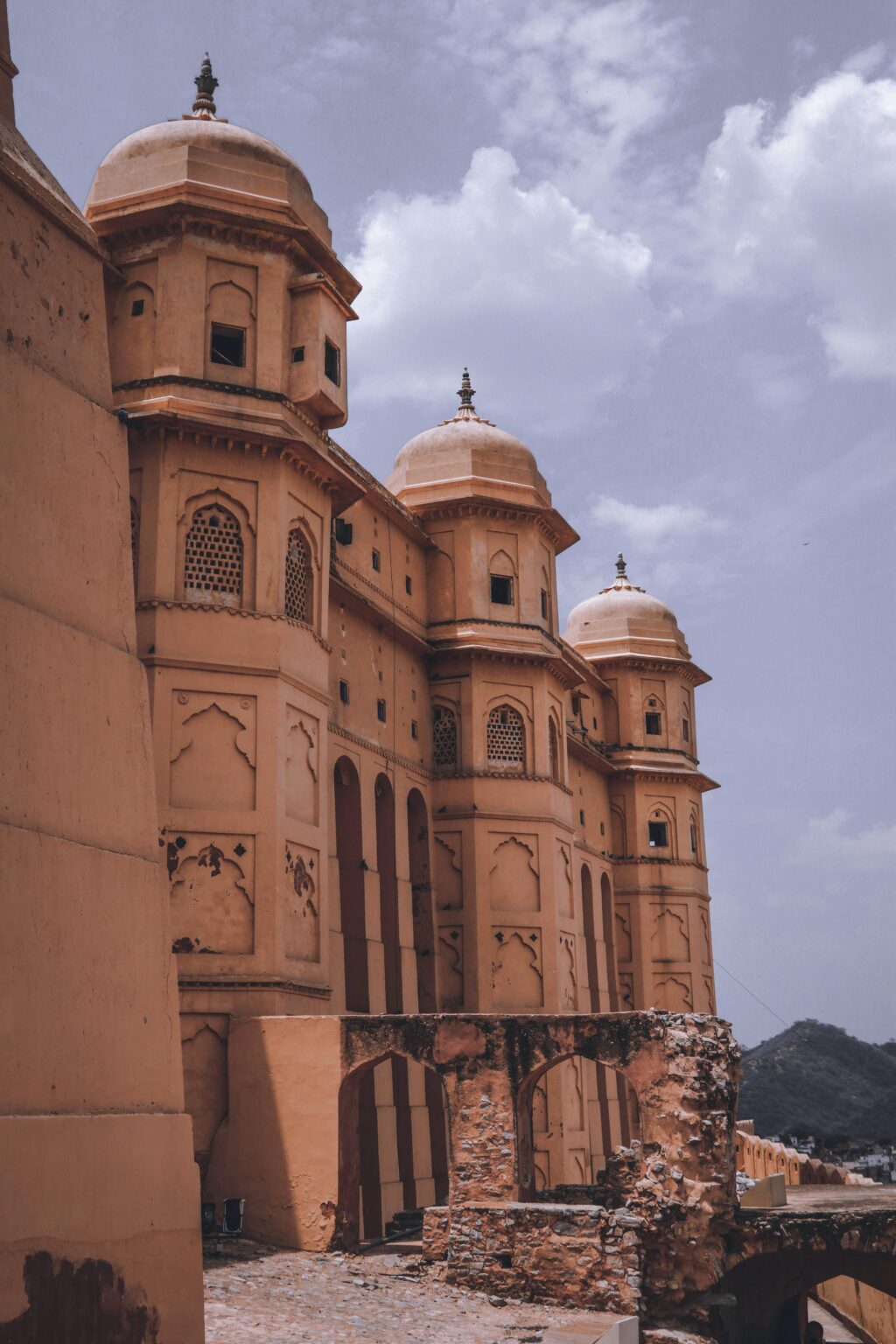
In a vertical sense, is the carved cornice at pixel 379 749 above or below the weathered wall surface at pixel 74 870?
above

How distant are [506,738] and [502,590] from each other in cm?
281

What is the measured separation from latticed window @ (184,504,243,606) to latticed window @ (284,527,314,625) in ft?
2.54

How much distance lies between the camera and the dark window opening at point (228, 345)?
1875 cm

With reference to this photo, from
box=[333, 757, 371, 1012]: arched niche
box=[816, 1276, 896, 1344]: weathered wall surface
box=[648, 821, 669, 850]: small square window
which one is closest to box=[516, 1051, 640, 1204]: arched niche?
box=[333, 757, 371, 1012]: arched niche

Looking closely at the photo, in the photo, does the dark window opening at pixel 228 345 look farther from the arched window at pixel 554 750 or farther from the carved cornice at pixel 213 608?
the arched window at pixel 554 750

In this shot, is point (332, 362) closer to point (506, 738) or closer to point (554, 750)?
point (506, 738)

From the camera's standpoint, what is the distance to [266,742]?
17.6 m

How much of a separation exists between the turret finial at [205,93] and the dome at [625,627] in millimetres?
20268

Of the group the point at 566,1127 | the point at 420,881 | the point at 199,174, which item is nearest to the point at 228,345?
the point at 199,174

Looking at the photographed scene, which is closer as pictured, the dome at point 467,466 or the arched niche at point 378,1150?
the arched niche at point 378,1150

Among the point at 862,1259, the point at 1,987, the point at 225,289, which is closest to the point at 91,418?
the point at 1,987

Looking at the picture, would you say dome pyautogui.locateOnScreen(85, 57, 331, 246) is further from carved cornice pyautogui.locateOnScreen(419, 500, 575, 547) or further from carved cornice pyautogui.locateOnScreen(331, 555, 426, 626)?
carved cornice pyautogui.locateOnScreen(419, 500, 575, 547)

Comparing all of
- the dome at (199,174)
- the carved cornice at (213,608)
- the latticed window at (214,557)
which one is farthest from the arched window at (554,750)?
the dome at (199,174)

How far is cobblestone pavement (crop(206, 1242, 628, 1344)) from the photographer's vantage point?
11938 millimetres
